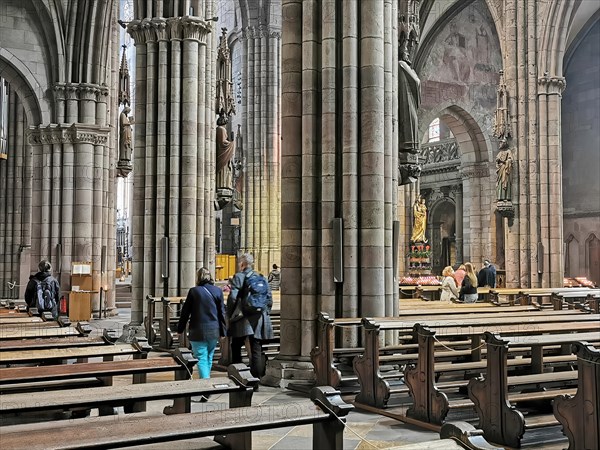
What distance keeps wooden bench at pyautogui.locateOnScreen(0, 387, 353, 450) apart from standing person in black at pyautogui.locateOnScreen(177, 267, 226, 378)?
498 cm

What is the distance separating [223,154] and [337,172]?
333 inches

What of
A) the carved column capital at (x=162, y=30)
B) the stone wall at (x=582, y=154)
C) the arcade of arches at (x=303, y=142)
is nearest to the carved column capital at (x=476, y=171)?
the arcade of arches at (x=303, y=142)

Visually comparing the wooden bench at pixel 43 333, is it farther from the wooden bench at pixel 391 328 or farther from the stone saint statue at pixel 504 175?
the stone saint statue at pixel 504 175

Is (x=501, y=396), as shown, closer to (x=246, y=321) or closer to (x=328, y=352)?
(x=328, y=352)

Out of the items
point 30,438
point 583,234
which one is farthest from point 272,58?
point 30,438

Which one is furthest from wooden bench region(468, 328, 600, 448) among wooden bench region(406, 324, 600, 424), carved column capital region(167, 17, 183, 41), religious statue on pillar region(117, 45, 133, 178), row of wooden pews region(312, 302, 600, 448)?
religious statue on pillar region(117, 45, 133, 178)

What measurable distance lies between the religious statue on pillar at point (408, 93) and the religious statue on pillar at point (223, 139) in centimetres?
718

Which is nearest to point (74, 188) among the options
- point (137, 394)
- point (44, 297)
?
point (44, 297)

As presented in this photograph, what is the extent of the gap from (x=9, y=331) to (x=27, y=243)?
20.3 metres

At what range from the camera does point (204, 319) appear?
8.60 metres

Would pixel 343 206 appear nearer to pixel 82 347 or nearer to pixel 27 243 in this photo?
pixel 82 347

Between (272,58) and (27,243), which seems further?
(272,58)

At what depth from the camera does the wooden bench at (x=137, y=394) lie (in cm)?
385

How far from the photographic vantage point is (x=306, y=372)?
930 centimetres
